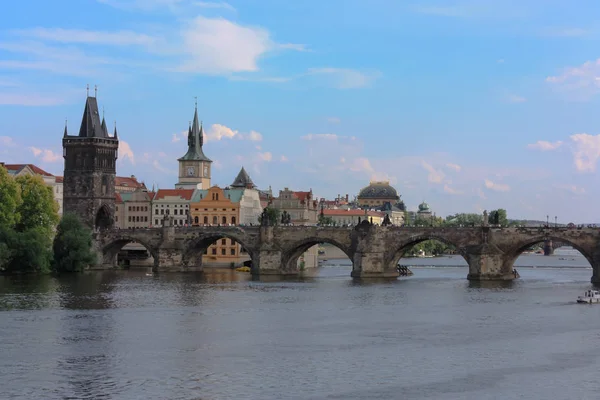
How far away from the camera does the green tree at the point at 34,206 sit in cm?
10719

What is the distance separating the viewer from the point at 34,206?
4242 inches

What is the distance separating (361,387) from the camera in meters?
44.6

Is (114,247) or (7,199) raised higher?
(7,199)

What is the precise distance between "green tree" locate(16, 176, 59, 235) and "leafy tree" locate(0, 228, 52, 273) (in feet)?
8.85

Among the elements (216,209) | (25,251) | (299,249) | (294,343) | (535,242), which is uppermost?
(216,209)

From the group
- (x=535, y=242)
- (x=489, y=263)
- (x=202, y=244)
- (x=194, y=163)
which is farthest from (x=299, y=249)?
(x=194, y=163)

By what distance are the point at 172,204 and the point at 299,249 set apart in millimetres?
40484

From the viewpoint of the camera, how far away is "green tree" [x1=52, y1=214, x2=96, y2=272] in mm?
110000

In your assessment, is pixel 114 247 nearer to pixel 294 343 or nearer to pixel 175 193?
pixel 175 193

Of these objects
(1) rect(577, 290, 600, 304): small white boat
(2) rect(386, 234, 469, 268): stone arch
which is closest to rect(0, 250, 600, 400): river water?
(1) rect(577, 290, 600, 304): small white boat

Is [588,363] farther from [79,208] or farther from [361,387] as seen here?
[79,208]

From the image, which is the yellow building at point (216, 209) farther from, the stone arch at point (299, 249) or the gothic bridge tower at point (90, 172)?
the stone arch at point (299, 249)

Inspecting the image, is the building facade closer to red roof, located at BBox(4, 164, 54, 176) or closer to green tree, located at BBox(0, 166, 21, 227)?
red roof, located at BBox(4, 164, 54, 176)

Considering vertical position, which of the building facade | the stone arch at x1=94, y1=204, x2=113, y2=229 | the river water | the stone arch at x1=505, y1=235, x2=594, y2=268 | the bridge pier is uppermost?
the building facade
